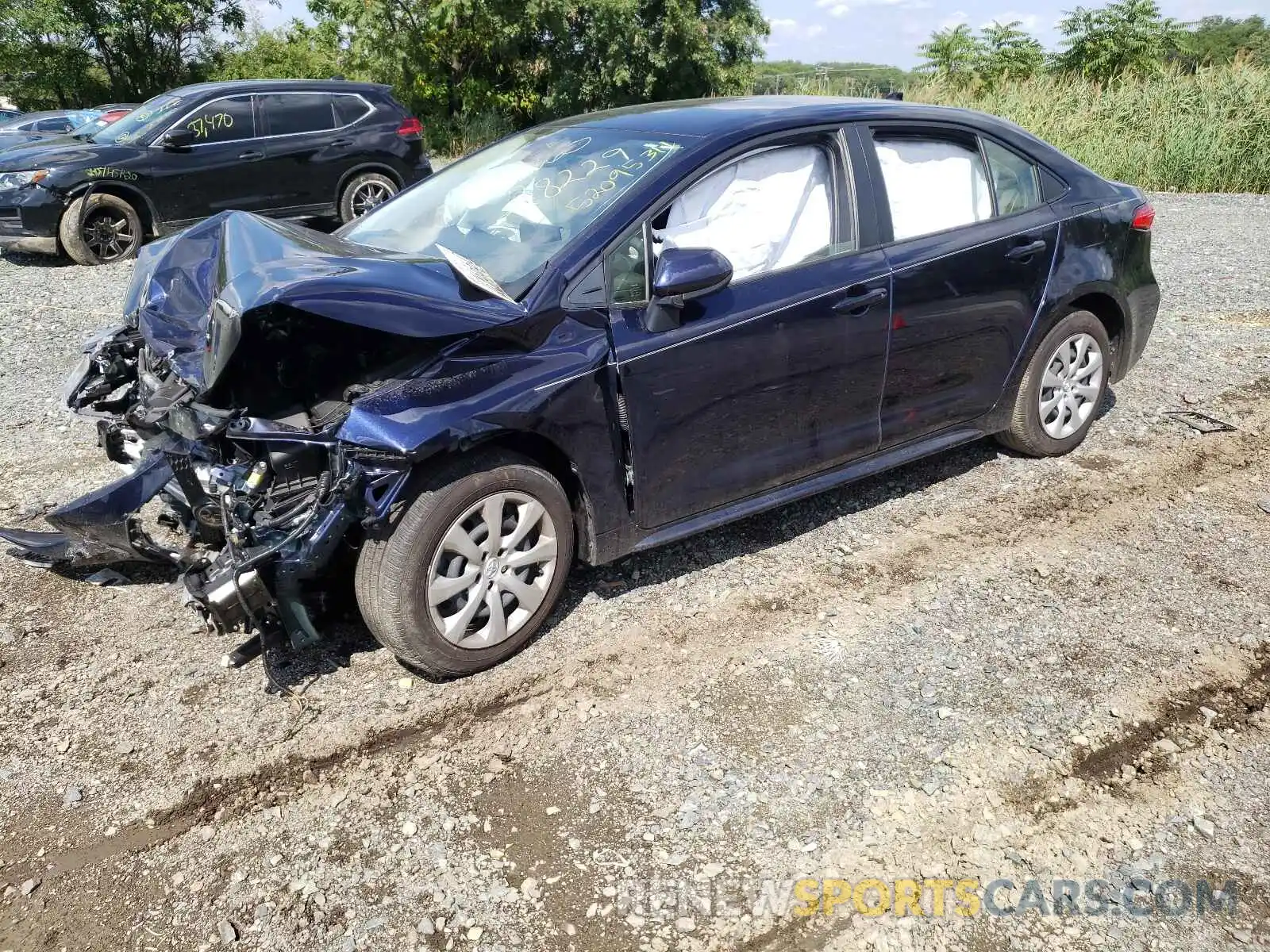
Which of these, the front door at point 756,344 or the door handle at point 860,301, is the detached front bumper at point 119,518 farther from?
the door handle at point 860,301

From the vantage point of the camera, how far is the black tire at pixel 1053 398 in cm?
477

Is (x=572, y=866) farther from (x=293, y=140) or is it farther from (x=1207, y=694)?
(x=293, y=140)

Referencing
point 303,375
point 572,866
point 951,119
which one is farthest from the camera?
point 951,119

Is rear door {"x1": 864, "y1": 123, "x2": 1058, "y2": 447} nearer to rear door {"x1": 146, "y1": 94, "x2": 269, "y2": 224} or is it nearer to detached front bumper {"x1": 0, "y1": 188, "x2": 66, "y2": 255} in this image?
rear door {"x1": 146, "y1": 94, "x2": 269, "y2": 224}

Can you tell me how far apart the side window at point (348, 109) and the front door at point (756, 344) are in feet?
27.5

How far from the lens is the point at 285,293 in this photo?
2930 millimetres

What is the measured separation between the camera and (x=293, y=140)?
10555mm

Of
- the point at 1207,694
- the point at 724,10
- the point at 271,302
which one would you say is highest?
the point at 724,10

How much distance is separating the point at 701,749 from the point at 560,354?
54.1 inches

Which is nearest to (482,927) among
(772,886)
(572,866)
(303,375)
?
(572,866)

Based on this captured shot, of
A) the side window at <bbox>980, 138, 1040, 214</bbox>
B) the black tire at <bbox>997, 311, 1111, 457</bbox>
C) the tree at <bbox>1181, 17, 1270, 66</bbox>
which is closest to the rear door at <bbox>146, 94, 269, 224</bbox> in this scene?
the side window at <bbox>980, 138, 1040, 214</bbox>

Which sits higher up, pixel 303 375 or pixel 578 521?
pixel 303 375

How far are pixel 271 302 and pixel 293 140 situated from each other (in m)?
8.63

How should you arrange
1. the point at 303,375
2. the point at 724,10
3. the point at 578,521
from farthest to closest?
the point at 724,10
the point at 578,521
the point at 303,375
